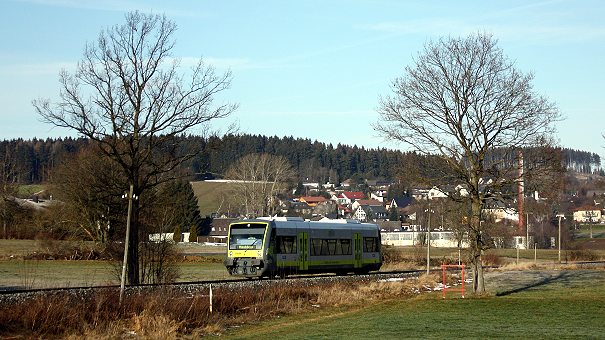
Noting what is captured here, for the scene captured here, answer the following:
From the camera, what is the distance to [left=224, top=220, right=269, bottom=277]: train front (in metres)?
41.7

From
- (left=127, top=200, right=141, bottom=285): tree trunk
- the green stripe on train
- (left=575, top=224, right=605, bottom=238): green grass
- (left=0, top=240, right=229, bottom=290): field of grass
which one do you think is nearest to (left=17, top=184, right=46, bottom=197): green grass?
(left=0, top=240, right=229, bottom=290): field of grass

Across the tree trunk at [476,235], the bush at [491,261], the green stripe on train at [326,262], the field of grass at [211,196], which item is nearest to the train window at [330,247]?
the green stripe on train at [326,262]

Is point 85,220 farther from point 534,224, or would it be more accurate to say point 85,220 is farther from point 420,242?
point 534,224

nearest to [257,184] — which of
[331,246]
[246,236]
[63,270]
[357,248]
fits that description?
[63,270]

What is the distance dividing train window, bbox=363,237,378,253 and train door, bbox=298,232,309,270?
22.7 feet

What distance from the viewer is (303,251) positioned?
44531 millimetres

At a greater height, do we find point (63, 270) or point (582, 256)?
point (582, 256)

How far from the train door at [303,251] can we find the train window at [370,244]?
6.92m

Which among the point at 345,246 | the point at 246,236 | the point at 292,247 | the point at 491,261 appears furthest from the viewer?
the point at 491,261

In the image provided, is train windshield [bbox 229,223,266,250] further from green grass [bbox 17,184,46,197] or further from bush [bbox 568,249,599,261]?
green grass [bbox 17,184,46,197]

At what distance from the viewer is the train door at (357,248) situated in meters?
49.7

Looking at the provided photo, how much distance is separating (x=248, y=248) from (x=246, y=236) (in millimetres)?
685

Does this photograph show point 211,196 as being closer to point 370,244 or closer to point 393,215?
point 393,215

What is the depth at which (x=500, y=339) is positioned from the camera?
1984cm
